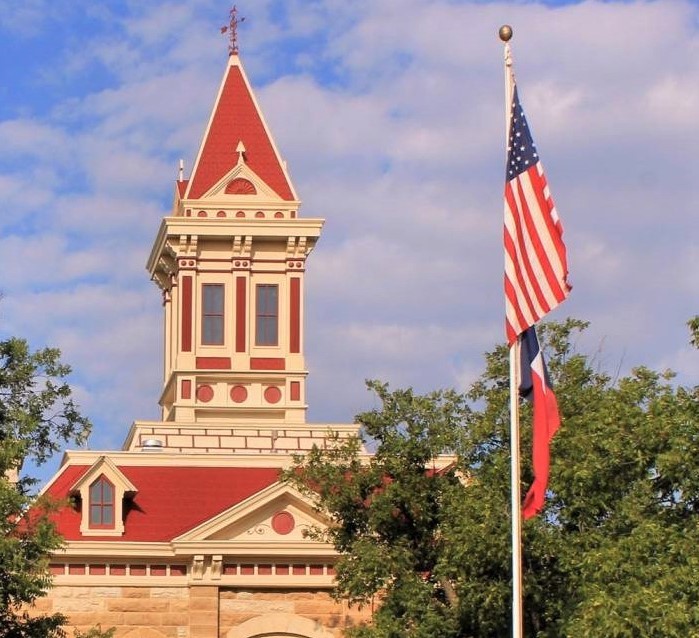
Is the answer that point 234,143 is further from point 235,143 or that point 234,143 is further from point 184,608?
point 184,608

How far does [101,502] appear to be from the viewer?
5400cm

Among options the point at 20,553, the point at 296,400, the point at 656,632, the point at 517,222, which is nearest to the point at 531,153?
the point at 517,222

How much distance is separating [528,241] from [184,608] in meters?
24.3

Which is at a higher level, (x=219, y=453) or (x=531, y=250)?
(x=219, y=453)

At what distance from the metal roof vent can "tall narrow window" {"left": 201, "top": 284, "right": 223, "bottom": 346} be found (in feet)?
14.1

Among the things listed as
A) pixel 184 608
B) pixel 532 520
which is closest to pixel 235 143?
pixel 184 608

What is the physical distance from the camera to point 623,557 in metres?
38.2

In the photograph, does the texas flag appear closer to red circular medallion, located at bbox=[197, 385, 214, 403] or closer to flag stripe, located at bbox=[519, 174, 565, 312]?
flag stripe, located at bbox=[519, 174, 565, 312]

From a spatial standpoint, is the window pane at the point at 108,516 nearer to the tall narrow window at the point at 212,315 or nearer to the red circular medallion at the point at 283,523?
the red circular medallion at the point at 283,523

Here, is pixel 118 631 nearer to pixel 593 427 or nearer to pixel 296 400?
pixel 296 400

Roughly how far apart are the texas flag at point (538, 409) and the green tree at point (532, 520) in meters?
5.79

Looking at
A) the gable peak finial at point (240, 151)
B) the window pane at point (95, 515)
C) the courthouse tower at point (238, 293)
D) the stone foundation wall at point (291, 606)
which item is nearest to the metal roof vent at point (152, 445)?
the courthouse tower at point (238, 293)

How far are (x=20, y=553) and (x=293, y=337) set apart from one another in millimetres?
22897

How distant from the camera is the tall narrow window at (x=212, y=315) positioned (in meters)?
61.6
